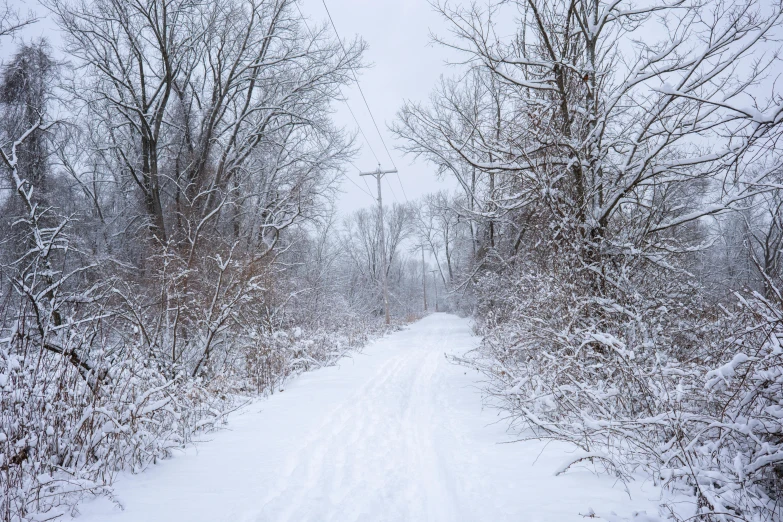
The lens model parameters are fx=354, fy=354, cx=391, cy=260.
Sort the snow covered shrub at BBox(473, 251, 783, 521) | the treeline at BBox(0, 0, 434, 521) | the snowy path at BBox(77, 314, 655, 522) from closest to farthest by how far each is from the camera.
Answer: the snow covered shrub at BBox(473, 251, 783, 521) < the snowy path at BBox(77, 314, 655, 522) < the treeline at BBox(0, 0, 434, 521)

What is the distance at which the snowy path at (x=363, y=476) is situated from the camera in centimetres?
248

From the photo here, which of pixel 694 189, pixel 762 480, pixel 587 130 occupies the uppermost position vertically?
pixel 587 130

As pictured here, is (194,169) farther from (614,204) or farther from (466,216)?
(614,204)

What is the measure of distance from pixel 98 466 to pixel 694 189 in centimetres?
975

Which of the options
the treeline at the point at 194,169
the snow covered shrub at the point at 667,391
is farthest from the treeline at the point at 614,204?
the treeline at the point at 194,169

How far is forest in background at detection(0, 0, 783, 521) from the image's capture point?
2600 millimetres

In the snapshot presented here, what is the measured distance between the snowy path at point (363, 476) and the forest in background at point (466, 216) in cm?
29

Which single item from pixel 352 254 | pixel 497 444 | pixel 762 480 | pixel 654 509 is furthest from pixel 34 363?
pixel 352 254

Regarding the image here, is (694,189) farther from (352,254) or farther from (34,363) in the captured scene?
(352,254)

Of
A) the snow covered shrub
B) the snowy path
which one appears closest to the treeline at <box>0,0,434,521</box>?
the snowy path

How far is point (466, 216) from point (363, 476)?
610 centimetres

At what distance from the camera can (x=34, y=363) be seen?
9.60 feet

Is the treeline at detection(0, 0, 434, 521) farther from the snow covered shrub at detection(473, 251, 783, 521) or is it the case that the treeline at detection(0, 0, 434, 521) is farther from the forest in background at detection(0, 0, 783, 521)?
the snow covered shrub at detection(473, 251, 783, 521)

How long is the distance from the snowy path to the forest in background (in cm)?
29
